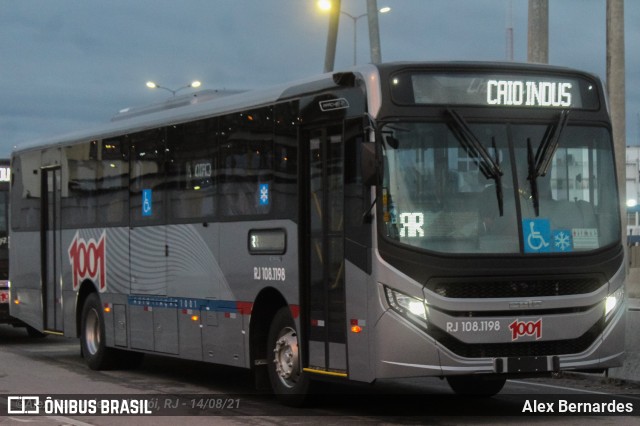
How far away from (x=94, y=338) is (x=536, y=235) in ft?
28.0

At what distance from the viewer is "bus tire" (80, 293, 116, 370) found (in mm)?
18781

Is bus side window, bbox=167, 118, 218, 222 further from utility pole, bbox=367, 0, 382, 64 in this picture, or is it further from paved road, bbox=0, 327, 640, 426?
utility pole, bbox=367, 0, 382, 64

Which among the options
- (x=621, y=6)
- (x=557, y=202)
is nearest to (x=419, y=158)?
(x=557, y=202)

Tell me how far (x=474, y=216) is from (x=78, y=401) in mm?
4985

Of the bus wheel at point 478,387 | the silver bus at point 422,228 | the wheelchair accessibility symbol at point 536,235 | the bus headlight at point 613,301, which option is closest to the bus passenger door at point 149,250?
the silver bus at point 422,228

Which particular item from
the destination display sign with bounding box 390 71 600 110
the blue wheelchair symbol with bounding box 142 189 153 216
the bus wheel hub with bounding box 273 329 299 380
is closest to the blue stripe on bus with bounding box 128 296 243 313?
the bus wheel hub with bounding box 273 329 299 380

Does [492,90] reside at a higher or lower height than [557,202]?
higher

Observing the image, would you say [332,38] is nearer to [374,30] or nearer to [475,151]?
[374,30]

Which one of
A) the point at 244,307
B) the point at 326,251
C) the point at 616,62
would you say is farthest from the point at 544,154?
the point at 616,62

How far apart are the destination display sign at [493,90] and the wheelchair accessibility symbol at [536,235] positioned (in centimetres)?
109

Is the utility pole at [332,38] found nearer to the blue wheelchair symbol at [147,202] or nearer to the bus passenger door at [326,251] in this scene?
the blue wheelchair symbol at [147,202]

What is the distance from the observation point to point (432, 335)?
39.3 feet

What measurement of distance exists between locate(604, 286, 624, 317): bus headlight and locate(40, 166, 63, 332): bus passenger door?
991 centimetres

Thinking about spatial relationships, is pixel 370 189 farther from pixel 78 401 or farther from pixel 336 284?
pixel 78 401
